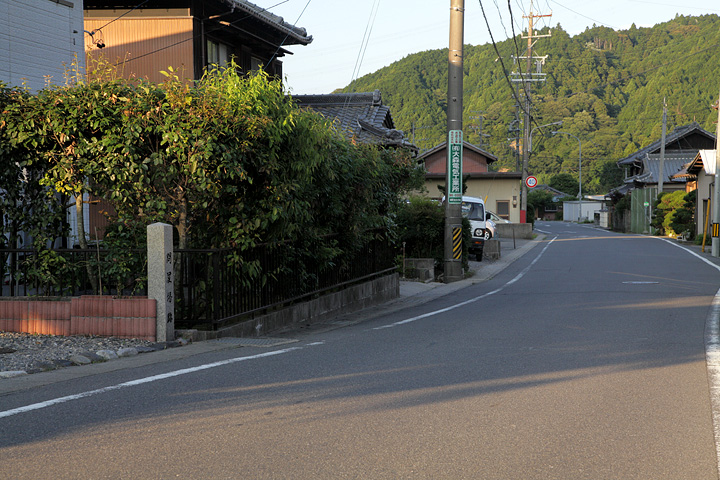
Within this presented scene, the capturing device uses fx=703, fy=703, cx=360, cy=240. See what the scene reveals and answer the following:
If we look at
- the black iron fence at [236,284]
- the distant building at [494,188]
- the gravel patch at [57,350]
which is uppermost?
the distant building at [494,188]

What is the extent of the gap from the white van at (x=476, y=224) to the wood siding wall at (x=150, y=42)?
38.6 ft

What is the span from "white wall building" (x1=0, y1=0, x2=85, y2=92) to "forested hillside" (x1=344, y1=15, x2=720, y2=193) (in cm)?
5879

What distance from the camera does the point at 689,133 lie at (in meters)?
62.7

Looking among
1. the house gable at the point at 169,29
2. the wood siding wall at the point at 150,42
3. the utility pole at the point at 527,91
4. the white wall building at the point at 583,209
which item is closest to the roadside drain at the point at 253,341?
the house gable at the point at 169,29

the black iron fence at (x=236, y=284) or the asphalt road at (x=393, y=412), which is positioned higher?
the black iron fence at (x=236, y=284)

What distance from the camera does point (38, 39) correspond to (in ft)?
47.9

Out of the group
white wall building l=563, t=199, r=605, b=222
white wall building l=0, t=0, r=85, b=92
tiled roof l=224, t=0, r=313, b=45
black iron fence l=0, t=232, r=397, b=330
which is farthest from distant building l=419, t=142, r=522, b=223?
white wall building l=563, t=199, r=605, b=222

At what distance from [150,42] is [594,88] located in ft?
240

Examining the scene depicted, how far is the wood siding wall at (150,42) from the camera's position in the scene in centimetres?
2103

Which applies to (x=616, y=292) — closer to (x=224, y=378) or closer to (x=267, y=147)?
(x=267, y=147)

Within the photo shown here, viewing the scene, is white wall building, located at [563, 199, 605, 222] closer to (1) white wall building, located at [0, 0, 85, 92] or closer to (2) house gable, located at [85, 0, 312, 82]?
(2) house gable, located at [85, 0, 312, 82]

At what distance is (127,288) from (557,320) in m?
6.50

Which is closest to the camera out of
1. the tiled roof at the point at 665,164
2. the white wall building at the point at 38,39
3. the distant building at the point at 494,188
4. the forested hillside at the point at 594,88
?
the white wall building at the point at 38,39

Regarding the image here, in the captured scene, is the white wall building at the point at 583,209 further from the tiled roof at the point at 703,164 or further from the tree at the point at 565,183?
the tiled roof at the point at 703,164
